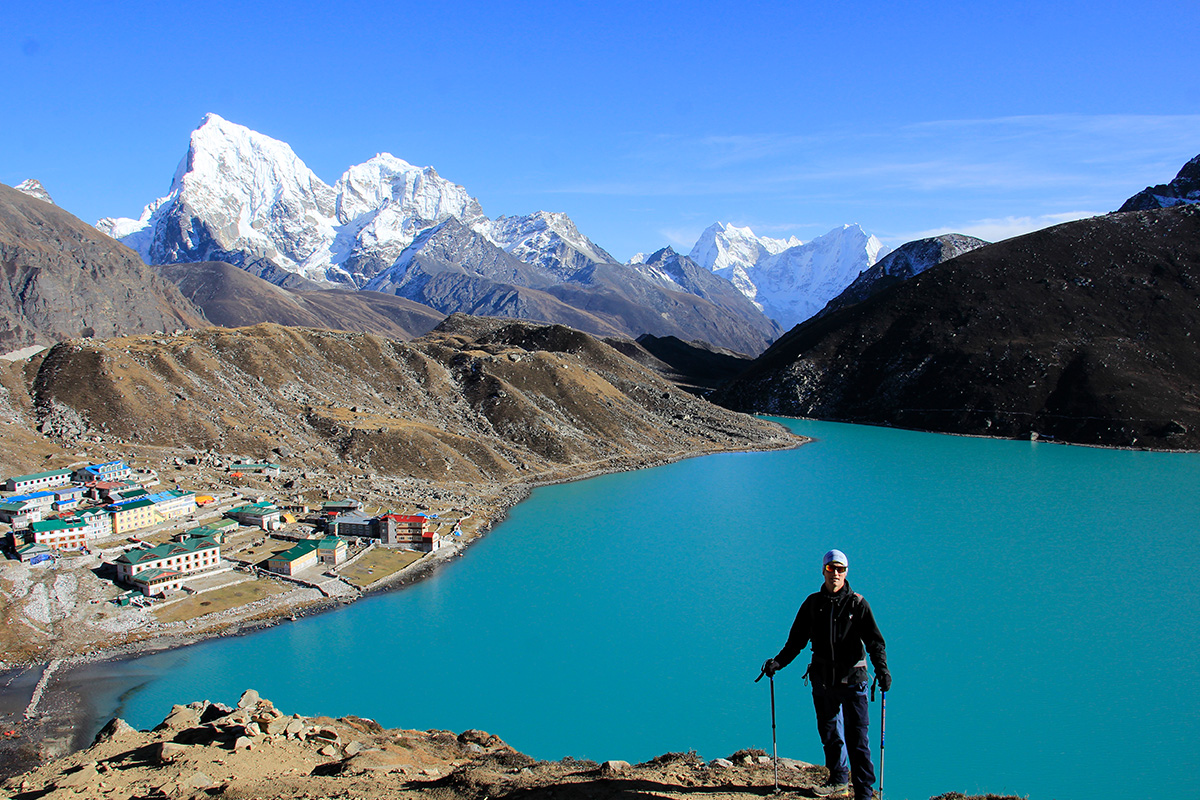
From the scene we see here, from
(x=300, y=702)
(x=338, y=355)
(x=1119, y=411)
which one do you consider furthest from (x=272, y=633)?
(x=1119, y=411)

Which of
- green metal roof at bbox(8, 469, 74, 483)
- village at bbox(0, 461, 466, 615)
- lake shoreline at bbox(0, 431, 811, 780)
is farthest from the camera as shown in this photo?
green metal roof at bbox(8, 469, 74, 483)

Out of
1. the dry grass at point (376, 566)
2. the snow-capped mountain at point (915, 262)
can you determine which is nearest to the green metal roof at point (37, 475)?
the dry grass at point (376, 566)

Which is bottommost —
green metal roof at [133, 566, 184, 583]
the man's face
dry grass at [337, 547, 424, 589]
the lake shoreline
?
the lake shoreline

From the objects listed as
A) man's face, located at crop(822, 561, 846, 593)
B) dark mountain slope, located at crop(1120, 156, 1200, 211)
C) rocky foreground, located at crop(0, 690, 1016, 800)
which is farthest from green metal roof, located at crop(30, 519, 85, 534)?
dark mountain slope, located at crop(1120, 156, 1200, 211)

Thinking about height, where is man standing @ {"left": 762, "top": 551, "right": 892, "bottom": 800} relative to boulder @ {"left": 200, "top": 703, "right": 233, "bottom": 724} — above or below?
above

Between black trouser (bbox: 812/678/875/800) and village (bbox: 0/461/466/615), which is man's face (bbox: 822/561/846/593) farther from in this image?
village (bbox: 0/461/466/615)

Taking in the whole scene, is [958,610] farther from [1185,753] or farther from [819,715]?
[819,715]

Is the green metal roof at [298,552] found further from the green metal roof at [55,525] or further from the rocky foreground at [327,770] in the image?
the rocky foreground at [327,770]
